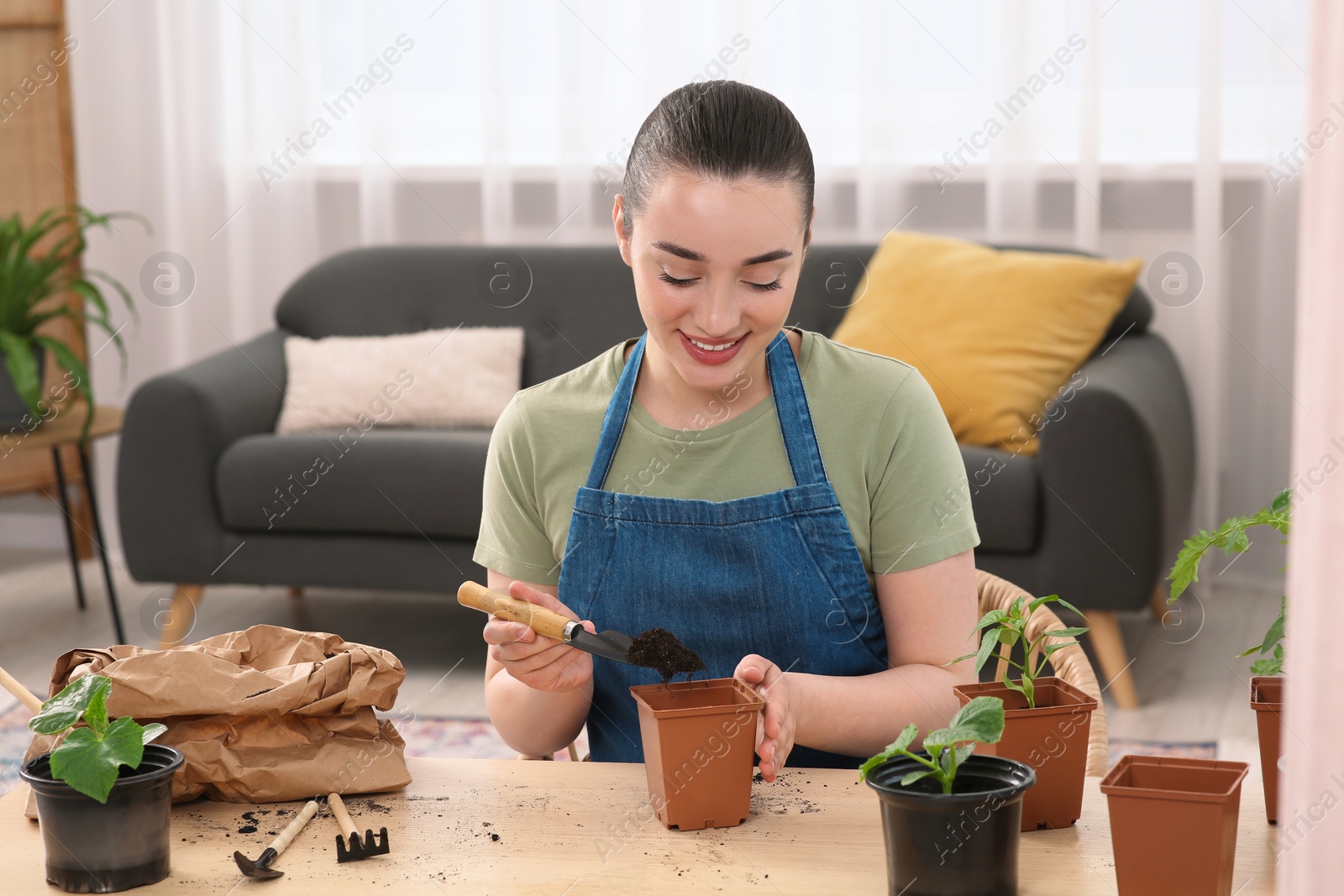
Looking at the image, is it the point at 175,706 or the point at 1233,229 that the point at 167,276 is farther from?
the point at 175,706

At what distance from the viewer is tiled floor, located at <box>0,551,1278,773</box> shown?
2.64m

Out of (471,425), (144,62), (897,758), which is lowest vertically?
(471,425)

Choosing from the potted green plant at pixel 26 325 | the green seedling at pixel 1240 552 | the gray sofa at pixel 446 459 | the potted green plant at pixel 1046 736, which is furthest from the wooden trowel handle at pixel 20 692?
the potted green plant at pixel 26 325

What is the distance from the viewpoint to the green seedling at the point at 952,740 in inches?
30.9

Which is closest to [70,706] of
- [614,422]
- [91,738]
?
[91,738]

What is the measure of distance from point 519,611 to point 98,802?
32 centimetres

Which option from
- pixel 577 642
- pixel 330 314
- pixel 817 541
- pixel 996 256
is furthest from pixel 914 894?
pixel 330 314

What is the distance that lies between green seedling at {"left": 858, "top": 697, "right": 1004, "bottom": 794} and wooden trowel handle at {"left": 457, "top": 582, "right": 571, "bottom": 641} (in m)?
0.30

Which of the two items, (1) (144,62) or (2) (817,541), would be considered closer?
(2) (817,541)

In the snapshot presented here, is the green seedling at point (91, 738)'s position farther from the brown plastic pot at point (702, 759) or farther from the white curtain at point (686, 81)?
the white curtain at point (686, 81)

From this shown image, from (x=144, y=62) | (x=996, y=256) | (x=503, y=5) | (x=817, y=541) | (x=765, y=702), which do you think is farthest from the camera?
(x=144, y=62)

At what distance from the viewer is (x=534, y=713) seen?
1.24 m

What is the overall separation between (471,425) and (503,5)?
1.23m

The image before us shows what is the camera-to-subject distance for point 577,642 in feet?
3.39
